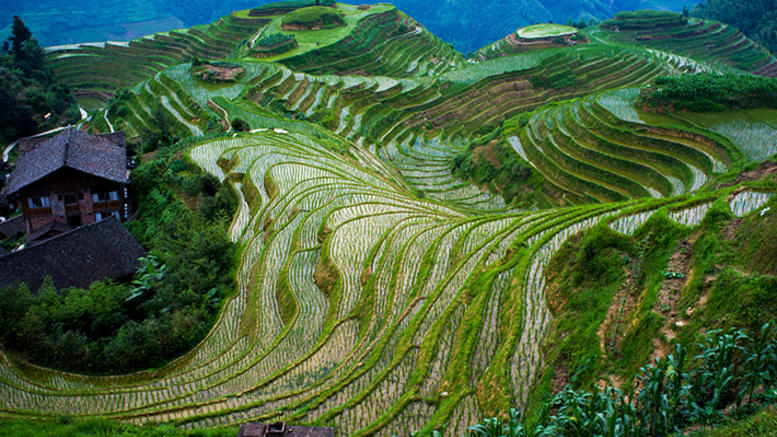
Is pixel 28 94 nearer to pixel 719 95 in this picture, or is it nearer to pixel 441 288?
pixel 441 288

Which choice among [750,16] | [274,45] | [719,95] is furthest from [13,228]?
[750,16]

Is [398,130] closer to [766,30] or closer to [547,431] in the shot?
[547,431]

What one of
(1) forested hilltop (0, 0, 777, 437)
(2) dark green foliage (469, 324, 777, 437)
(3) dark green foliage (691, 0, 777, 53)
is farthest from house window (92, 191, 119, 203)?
(3) dark green foliage (691, 0, 777, 53)

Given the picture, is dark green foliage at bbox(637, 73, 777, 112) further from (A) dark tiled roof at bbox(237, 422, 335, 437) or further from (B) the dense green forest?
(B) the dense green forest

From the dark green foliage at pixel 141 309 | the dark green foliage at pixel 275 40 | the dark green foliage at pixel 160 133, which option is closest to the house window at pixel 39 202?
the dark green foliage at pixel 141 309

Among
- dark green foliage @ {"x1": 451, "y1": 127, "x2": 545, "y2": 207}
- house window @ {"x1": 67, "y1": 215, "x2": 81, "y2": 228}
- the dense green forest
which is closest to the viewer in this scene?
house window @ {"x1": 67, "y1": 215, "x2": 81, "y2": 228}

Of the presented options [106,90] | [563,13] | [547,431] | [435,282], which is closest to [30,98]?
[106,90]

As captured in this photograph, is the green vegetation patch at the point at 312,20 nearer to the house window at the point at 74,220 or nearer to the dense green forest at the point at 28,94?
the dense green forest at the point at 28,94
